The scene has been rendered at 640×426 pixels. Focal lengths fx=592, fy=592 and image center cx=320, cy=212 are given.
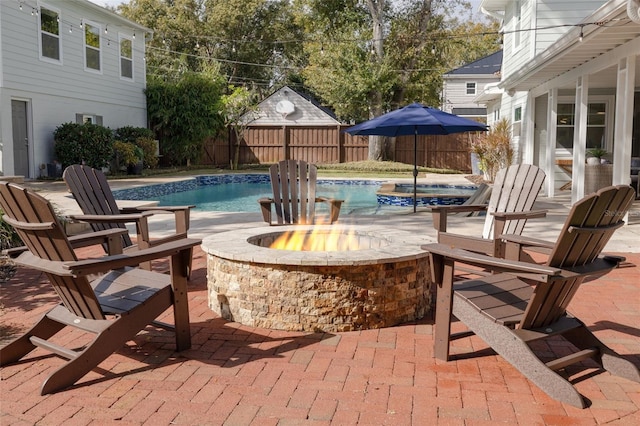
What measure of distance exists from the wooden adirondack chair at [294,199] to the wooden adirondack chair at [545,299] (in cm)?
315

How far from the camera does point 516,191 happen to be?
478 cm

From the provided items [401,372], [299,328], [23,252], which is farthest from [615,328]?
[23,252]

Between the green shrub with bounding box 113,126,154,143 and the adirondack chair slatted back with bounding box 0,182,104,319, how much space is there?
15.0 metres

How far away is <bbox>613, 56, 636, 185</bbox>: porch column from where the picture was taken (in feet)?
25.8

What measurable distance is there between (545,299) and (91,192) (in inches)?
139

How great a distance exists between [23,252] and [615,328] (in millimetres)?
3409

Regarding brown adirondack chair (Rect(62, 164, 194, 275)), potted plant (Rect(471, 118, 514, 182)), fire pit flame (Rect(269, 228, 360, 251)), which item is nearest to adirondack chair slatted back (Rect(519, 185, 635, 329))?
fire pit flame (Rect(269, 228, 360, 251))

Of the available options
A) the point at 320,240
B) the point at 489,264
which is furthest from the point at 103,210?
the point at 489,264

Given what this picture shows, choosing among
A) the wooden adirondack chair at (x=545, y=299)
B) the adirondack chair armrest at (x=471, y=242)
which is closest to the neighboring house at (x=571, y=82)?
the adirondack chair armrest at (x=471, y=242)

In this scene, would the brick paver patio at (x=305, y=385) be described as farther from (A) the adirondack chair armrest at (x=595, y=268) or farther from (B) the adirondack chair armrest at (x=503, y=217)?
(B) the adirondack chair armrest at (x=503, y=217)

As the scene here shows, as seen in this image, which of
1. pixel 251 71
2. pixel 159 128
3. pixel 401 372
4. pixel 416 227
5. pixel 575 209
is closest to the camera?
pixel 575 209

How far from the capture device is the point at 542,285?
263 centimetres

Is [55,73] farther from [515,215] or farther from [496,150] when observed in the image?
[515,215]

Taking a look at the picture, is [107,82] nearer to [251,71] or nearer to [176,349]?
[176,349]
